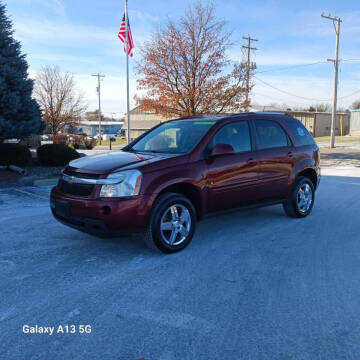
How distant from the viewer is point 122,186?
4520mm

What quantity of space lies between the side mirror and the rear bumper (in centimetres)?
117

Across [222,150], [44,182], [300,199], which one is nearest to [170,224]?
[222,150]

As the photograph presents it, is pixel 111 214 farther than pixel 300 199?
No

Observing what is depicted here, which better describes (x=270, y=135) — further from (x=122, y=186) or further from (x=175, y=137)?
(x=122, y=186)

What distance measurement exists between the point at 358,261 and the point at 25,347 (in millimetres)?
3806

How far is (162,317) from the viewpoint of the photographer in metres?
3.28

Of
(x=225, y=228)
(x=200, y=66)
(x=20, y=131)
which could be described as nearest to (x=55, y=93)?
(x=200, y=66)

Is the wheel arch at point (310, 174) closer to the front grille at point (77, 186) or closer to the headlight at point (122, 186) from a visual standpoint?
the headlight at point (122, 186)

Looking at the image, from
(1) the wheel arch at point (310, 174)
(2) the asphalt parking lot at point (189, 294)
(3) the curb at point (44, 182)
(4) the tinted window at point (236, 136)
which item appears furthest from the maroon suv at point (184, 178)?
(3) the curb at point (44, 182)

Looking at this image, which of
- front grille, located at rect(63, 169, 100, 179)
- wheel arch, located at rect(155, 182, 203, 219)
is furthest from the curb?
wheel arch, located at rect(155, 182, 203, 219)

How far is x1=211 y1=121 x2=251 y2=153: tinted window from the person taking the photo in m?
5.54

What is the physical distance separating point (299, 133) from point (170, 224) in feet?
10.9

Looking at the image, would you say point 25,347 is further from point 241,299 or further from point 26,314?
point 241,299

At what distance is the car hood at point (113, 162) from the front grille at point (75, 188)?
0.21 metres
